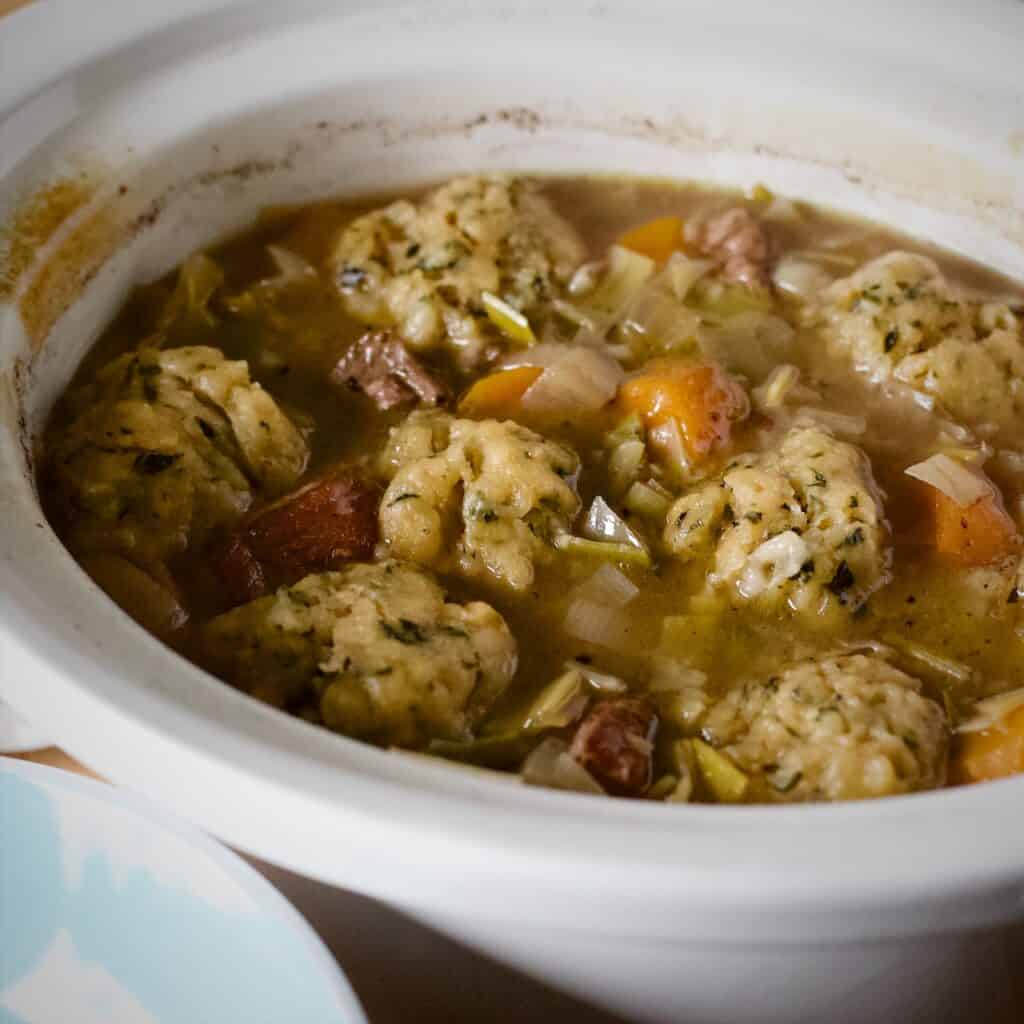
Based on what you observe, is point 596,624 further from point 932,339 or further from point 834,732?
point 932,339

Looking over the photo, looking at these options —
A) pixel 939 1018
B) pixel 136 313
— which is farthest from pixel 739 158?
pixel 939 1018

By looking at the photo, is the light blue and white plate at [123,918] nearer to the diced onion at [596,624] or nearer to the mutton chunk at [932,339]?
the diced onion at [596,624]

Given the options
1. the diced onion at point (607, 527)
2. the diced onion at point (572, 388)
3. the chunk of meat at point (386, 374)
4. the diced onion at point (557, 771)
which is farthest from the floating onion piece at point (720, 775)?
the chunk of meat at point (386, 374)

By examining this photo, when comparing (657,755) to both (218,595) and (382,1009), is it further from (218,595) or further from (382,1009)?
(218,595)

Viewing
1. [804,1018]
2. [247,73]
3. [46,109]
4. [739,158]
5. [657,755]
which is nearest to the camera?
[804,1018]

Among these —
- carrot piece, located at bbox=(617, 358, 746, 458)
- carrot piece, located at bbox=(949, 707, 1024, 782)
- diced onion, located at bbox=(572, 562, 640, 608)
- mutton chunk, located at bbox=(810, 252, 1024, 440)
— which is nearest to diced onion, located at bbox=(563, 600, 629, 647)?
diced onion, located at bbox=(572, 562, 640, 608)

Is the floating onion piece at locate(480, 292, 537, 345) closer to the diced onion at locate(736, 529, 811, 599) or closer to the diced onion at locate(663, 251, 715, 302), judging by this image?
the diced onion at locate(663, 251, 715, 302)

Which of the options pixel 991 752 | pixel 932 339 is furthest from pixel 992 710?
pixel 932 339
